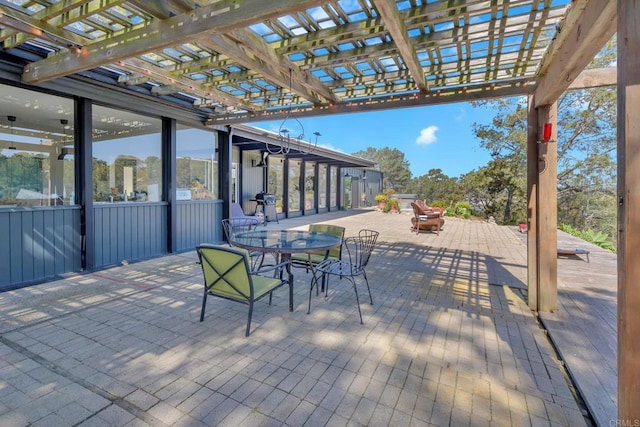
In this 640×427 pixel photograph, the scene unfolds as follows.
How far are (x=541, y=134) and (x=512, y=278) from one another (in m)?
2.32

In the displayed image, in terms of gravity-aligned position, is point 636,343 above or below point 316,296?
above

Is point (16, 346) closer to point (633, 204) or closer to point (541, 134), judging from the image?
point (633, 204)

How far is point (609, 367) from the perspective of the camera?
228cm

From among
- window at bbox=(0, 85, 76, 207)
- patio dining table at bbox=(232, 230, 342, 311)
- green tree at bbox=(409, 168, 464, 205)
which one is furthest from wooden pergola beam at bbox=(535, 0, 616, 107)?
green tree at bbox=(409, 168, 464, 205)

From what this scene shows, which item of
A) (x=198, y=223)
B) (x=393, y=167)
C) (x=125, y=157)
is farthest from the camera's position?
(x=393, y=167)

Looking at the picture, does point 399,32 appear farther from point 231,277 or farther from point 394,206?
point 394,206

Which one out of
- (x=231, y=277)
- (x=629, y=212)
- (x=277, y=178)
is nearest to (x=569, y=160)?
(x=277, y=178)

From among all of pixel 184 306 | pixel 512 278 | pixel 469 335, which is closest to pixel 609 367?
pixel 469 335

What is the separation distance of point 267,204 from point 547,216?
27.4 ft

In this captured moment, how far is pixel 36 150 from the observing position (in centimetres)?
493

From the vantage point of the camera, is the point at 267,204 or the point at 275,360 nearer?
the point at 275,360

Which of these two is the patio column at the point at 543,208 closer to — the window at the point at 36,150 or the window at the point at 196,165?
the window at the point at 196,165

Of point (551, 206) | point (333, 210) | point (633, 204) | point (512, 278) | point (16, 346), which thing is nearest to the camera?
point (633, 204)

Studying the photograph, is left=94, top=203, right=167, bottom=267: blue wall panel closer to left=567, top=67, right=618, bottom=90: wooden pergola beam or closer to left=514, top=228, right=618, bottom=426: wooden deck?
left=514, top=228, right=618, bottom=426: wooden deck
